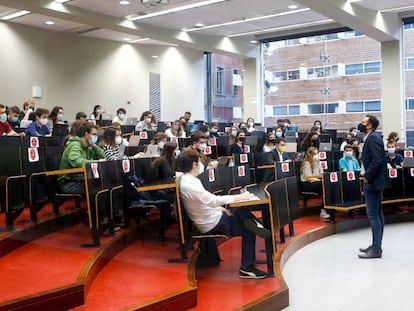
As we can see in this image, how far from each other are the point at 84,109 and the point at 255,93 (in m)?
5.00

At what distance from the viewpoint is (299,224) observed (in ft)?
20.4

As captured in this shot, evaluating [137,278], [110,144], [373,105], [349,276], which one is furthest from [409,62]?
[137,278]

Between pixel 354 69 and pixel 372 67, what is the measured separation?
19.4 inches

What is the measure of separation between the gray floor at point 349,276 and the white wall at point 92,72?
8.55m

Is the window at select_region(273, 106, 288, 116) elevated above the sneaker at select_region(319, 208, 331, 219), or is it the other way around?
the window at select_region(273, 106, 288, 116)

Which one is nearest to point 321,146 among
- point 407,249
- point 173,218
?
point 407,249

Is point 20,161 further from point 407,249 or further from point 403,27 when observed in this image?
point 403,27

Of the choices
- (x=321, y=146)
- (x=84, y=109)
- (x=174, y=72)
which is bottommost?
(x=321, y=146)

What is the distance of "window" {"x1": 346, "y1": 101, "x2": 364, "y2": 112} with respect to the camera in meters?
12.8

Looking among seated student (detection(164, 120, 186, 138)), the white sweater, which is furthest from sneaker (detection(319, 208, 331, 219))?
seated student (detection(164, 120, 186, 138))

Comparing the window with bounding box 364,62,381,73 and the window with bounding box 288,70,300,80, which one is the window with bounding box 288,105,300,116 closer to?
the window with bounding box 288,70,300,80

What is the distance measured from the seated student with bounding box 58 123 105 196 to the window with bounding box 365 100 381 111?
9255 millimetres

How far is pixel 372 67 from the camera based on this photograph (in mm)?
12469

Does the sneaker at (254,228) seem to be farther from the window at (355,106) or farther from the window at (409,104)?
the window at (355,106)
